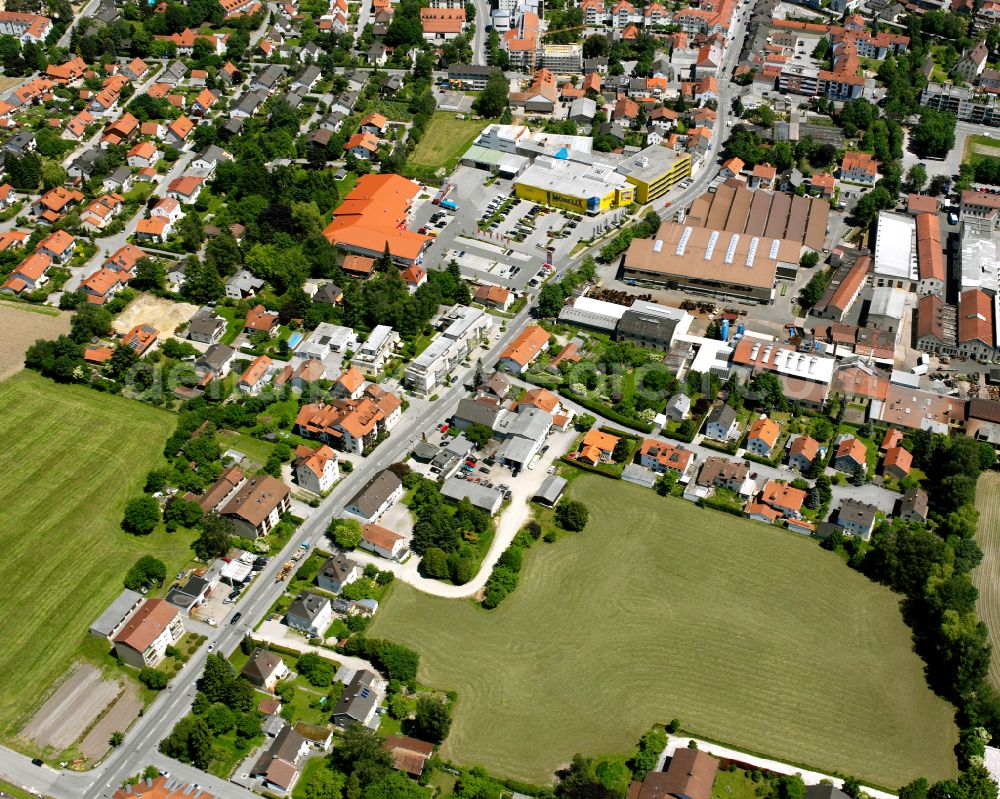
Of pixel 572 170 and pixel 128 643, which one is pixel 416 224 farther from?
pixel 128 643

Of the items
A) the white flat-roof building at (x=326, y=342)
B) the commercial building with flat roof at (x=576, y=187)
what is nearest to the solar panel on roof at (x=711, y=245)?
the commercial building with flat roof at (x=576, y=187)

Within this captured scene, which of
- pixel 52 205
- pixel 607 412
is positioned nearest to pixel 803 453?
pixel 607 412

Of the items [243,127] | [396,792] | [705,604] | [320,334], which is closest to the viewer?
[396,792]

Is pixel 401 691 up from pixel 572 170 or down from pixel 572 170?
down

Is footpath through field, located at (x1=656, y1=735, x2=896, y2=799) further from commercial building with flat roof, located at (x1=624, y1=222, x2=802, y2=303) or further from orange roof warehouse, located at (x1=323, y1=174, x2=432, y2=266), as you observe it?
orange roof warehouse, located at (x1=323, y1=174, x2=432, y2=266)

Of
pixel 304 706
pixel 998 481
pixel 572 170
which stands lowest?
pixel 304 706

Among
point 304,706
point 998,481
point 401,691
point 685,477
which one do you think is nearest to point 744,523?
point 685,477

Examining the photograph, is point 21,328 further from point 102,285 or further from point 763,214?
point 763,214
